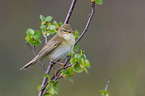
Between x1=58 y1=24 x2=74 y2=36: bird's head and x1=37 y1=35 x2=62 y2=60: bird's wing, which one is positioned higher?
x1=58 y1=24 x2=74 y2=36: bird's head

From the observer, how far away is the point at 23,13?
7246 mm

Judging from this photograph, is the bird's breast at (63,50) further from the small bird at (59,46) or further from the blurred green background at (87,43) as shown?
the blurred green background at (87,43)

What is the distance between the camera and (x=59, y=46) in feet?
11.6

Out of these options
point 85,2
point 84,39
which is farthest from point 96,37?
point 85,2

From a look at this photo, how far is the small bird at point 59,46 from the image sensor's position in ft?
11.0

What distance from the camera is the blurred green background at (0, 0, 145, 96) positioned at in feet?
20.7

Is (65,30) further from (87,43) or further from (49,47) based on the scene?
(87,43)

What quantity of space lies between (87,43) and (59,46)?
3.11 meters

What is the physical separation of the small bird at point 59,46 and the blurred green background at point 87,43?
2670mm

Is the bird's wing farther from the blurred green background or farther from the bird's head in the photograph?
the blurred green background

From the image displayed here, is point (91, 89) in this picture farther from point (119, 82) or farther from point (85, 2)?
point (85, 2)

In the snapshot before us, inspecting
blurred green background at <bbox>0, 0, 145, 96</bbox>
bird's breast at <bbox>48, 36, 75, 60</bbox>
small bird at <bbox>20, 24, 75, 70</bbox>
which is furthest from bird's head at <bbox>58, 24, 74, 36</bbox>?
blurred green background at <bbox>0, 0, 145, 96</bbox>

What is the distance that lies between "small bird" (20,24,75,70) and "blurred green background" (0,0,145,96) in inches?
105

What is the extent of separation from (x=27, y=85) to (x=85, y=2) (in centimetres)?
281
